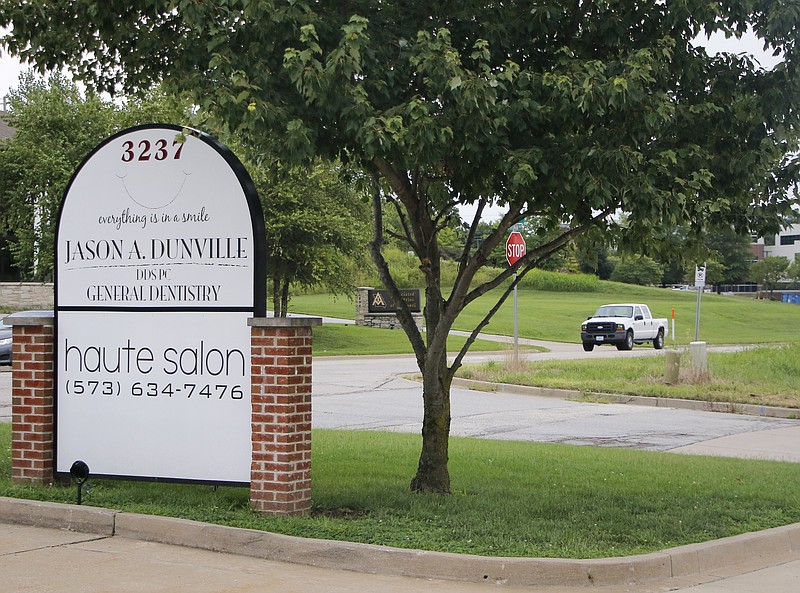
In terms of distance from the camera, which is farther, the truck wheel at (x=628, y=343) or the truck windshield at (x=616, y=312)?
the truck windshield at (x=616, y=312)

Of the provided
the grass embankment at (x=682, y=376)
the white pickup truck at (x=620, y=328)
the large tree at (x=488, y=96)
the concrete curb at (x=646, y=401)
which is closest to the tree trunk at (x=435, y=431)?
the large tree at (x=488, y=96)

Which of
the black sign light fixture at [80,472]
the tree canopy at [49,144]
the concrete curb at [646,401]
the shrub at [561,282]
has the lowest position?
the concrete curb at [646,401]

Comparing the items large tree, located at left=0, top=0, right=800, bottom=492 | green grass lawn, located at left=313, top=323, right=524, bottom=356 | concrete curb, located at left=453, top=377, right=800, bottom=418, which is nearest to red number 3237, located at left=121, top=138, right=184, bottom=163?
large tree, located at left=0, top=0, right=800, bottom=492

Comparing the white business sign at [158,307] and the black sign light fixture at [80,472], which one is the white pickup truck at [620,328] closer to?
the white business sign at [158,307]

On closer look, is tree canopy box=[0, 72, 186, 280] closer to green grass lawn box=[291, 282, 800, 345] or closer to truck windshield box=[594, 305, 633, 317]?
green grass lawn box=[291, 282, 800, 345]

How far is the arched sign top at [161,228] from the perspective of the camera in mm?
8742

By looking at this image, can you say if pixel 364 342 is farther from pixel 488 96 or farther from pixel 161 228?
pixel 488 96

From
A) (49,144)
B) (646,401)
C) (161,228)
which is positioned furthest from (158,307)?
(49,144)

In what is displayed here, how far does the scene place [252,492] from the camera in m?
8.47

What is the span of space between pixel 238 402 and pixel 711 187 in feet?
13.6

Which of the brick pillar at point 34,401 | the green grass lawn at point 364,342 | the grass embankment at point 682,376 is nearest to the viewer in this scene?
the brick pillar at point 34,401

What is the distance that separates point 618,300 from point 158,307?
6015 centimetres

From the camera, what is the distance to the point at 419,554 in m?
7.11

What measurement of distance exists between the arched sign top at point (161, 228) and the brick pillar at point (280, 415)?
36 cm
